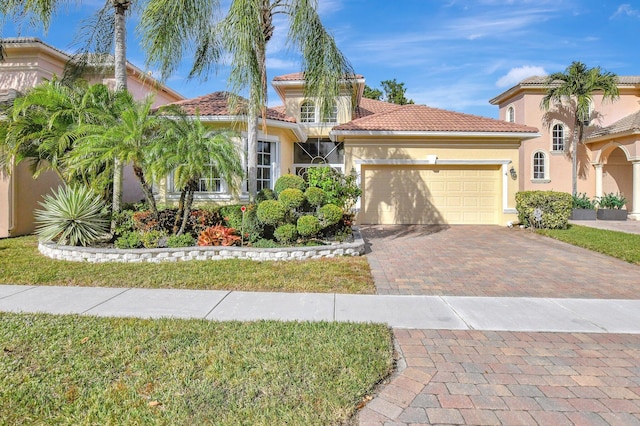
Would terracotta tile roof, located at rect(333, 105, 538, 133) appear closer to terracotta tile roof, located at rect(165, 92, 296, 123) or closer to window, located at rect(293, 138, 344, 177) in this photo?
window, located at rect(293, 138, 344, 177)

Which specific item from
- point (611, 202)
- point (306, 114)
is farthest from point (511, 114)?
point (306, 114)

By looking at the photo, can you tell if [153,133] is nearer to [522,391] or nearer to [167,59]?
[167,59]

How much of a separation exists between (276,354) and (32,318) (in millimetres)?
3375

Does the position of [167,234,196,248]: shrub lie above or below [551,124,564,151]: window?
below

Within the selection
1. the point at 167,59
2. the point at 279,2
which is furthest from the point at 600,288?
the point at 167,59

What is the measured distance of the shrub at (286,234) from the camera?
29.8 feet

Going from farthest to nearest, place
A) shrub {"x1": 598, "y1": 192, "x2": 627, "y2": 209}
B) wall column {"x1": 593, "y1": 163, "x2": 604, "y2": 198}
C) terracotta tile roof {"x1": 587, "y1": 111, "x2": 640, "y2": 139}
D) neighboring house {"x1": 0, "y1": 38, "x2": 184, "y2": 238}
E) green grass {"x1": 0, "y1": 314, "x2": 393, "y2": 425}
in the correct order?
wall column {"x1": 593, "y1": 163, "x2": 604, "y2": 198} → shrub {"x1": 598, "y1": 192, "x2": 627, "y2": 209} → terracotta tile roof {"x1": 587, "y1": 111, "x2": 640, "y2": 139} → neighboring house {"x1": 0, "y1": 38, "x2": 184, "y2": 238} → green grass {"x1": 0, "y1": 314, "x2": 393, "y2": 425}

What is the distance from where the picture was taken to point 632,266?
27.0 feet

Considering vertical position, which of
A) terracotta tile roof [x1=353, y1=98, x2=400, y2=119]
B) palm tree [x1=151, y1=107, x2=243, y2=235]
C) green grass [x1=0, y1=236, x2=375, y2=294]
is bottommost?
green grass [x1=0, y1=236, x2=375, y2=294]

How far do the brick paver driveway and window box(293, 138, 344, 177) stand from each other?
10442 millimetres

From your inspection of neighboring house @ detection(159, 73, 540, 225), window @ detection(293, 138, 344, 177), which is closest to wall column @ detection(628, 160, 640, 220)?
neighboring house @ detection(159, 73, 540, 225)

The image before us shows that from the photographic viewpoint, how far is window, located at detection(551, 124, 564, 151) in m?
21.4

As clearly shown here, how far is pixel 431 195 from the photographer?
Result: 50.2ft

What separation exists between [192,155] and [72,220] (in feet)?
11.8
